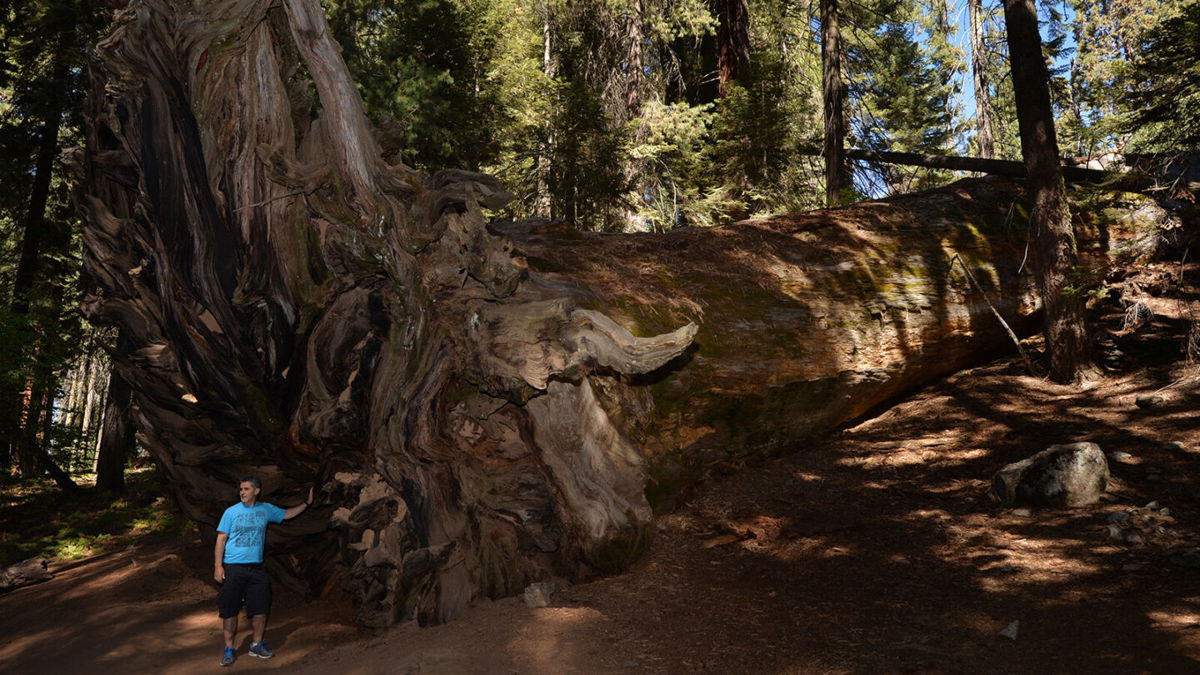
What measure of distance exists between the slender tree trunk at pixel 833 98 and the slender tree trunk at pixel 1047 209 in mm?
5512

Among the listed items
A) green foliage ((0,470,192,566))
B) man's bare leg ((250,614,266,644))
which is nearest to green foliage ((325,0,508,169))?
green foliage ((0,470,192,566))

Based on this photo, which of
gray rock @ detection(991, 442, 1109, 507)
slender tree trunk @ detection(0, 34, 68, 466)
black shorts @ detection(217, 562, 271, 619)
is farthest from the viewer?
slender tree trunk @ detection(0, 34, 68, 466)

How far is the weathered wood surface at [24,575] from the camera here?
330 inches

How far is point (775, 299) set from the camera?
8.17 meters

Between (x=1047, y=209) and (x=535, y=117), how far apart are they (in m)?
11.7

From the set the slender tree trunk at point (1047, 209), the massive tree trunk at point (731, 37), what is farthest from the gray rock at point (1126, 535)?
the massive tree trunk at point (731, 37)

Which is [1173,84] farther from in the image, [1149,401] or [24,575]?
[24,575]

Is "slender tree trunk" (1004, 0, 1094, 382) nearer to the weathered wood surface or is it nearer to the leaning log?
the leaning log

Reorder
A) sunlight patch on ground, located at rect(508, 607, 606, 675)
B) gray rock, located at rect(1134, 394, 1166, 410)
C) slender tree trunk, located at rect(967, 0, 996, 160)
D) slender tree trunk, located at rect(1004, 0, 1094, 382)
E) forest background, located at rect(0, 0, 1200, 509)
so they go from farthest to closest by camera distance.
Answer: slender tree trunk, located at rect(967, 0, 996, 160) < forest background, located at rect(0, 0, 1200, 509) < slender tree trunk, located at rect(1004, 0, 1094, 382) < gray rock, located at rect(1134, 394, 1166, 410) < sunlight patch on ground, located at rect(508, 607, 606, 675)

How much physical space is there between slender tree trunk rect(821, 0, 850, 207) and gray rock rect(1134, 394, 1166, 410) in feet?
24.4

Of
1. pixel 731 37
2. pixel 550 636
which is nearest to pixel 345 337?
pixel 550 636

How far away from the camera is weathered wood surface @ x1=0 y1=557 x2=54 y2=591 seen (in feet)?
27.5

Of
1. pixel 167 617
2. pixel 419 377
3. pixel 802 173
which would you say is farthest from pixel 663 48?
pixel 167 617

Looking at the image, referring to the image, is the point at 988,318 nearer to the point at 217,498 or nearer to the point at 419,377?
the point at 419,377
